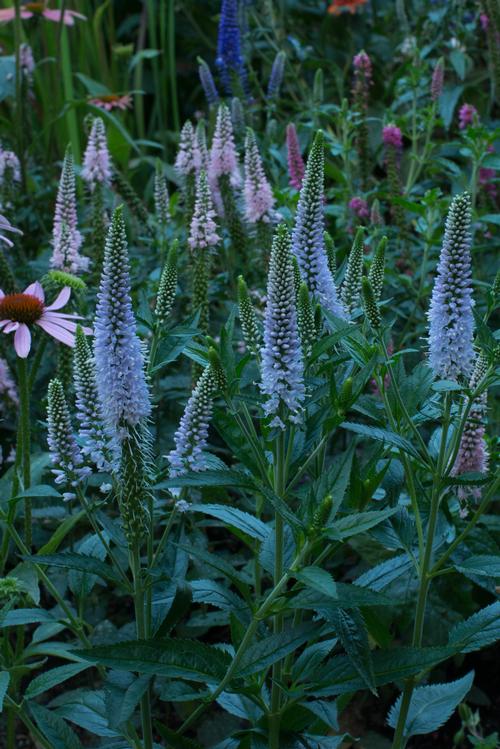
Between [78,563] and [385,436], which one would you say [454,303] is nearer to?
[385,436]

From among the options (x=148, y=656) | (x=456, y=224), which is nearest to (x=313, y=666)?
(x=148, y=656)

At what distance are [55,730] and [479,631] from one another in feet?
2.82

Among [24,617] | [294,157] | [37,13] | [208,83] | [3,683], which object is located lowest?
[3,683]

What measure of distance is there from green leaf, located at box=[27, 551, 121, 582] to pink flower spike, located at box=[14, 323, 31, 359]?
497mm

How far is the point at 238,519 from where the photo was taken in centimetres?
172

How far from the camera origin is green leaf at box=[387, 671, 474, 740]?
6.35 feet

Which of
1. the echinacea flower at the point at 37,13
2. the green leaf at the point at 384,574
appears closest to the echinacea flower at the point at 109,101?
the echinacea flower at the point at 37,13

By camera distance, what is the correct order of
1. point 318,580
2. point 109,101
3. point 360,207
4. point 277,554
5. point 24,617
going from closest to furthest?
point 318,580 → point 277,554 → point 24,617 → point 360,207 → point 109,101

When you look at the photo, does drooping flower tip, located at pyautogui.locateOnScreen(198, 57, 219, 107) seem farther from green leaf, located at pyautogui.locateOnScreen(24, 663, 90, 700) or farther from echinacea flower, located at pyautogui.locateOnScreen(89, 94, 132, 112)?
green leaf, located at pyautogui.locateOnScreen(24, 663, 90, 700)

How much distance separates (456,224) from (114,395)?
633mm

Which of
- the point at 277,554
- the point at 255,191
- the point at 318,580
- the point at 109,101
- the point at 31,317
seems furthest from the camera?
the point at 109,101

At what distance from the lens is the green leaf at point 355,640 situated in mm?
1529

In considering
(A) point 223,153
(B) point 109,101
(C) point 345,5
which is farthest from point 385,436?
(C) point 345,5

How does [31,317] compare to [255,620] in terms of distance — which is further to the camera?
[31,317]
